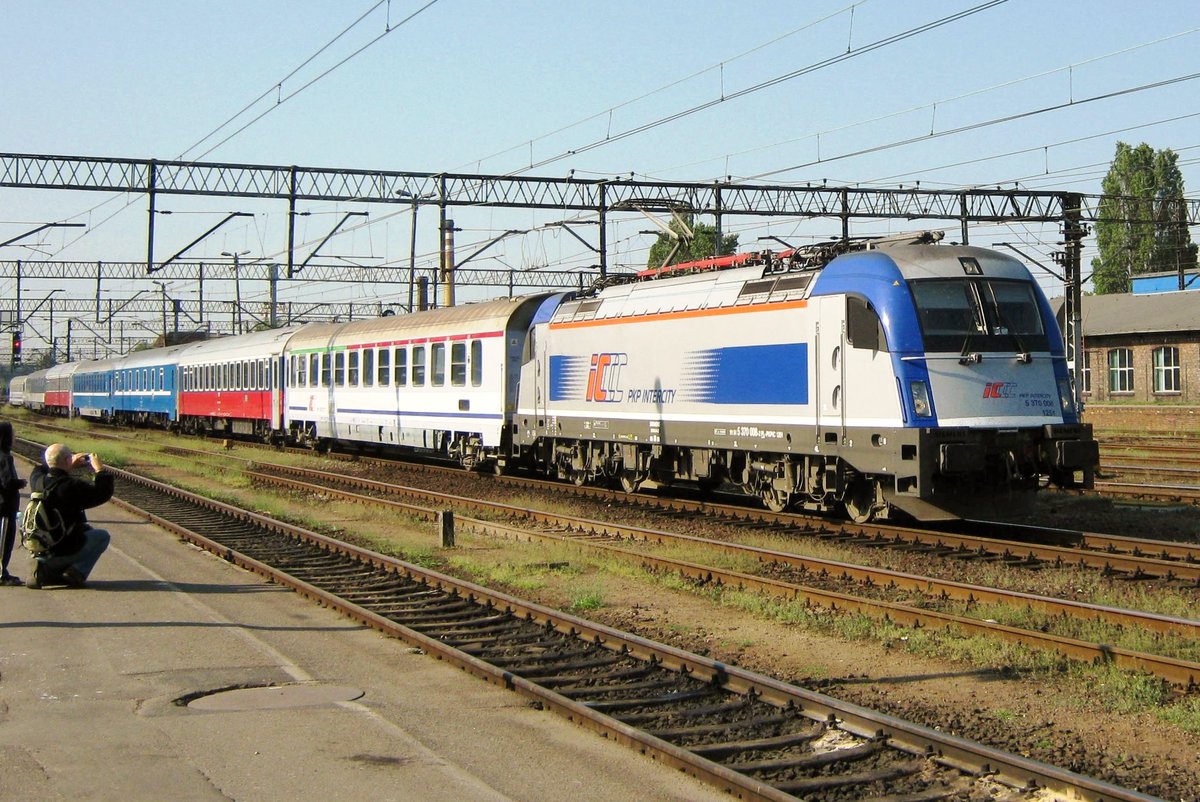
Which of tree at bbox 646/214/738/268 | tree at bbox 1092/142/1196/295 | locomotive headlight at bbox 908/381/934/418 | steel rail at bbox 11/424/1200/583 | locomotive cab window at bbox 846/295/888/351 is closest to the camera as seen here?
steel rail at bbox 11/424/1200/583

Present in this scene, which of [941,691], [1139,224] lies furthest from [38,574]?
[1139,224]

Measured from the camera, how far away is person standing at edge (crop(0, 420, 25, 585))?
12.4m

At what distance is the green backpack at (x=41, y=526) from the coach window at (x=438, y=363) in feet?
50.2

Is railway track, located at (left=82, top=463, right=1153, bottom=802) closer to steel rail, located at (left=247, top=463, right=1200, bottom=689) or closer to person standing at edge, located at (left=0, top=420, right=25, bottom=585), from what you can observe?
steel rail, located at (left=247, top=463, right=1200, bottom=689)

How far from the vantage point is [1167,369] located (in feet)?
166

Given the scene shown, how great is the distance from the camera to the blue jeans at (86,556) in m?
12.4

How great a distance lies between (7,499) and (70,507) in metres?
0.92

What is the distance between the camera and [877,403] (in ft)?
48.3

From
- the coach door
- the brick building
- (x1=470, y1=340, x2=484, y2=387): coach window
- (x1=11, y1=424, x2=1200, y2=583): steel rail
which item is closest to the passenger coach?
(x1=470, y1=340, x2=484, y2=387): coach window

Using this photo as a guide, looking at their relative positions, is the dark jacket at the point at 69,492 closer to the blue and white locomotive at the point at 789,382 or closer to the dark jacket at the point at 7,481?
the dark jacket at the point at 7,481

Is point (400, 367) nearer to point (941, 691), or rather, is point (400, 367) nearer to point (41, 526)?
point (41, 526)

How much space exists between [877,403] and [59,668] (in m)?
9.56

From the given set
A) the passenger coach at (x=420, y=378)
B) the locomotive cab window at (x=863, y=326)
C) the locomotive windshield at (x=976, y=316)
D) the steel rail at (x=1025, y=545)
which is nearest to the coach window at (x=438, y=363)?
the passenger coach at (x=420, y=378)

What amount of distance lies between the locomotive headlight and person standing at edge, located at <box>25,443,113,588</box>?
893 centimetres
